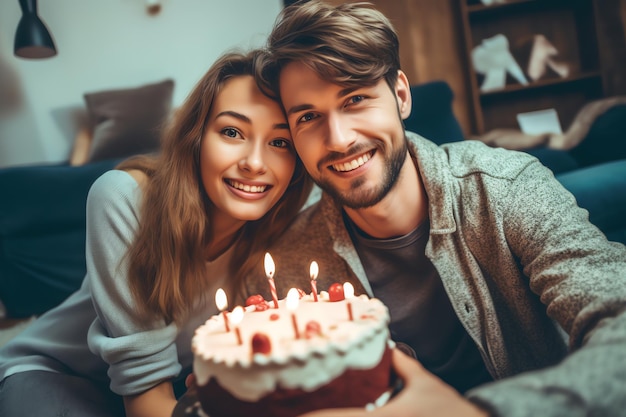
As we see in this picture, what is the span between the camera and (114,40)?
356 centimetres

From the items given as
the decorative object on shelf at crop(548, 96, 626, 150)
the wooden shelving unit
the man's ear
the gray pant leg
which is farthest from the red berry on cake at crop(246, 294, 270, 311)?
the wooden shelving unit

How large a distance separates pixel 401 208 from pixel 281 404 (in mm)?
798

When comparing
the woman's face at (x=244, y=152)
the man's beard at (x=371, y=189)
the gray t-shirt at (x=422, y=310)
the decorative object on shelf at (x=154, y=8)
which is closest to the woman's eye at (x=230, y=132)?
the woman's face at (x=244, y=152)

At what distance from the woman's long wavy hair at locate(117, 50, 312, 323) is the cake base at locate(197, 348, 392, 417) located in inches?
21.2

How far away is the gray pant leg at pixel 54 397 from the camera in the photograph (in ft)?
4.17

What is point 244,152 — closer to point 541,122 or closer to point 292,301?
point 292,301

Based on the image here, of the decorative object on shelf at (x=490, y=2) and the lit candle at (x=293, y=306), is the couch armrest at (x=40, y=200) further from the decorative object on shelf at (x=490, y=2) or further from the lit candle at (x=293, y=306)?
the decorative object on shelf at (x=490, y=2)

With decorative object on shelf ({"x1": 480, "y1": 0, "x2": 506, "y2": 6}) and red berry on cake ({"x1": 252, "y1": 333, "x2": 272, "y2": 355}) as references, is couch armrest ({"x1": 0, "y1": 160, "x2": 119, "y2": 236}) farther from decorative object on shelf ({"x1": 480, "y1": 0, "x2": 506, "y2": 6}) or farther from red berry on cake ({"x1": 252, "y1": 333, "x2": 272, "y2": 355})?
decorative object on shelf ({"x1": 480, "y1": 0, "x2": 506, "y2": 6})

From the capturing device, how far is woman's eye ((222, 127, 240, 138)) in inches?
53.9

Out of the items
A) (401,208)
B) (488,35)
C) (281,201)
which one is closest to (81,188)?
(281,201)

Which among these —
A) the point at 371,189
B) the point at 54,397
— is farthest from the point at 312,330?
the point at 54,397

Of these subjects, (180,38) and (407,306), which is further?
(180,38)

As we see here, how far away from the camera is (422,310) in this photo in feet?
4.60

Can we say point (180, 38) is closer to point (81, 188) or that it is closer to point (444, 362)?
point (81, 188)
